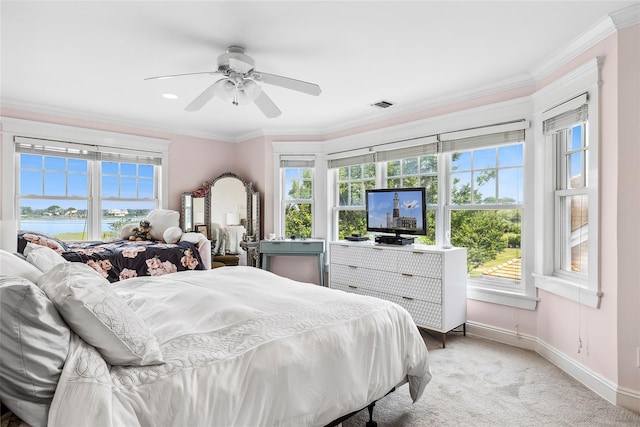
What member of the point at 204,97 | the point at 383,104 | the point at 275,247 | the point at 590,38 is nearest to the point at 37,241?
the point at 204,97

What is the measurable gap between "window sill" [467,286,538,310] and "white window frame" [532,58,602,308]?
207 millimetres

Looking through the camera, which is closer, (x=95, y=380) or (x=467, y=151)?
(x=95, y=380)

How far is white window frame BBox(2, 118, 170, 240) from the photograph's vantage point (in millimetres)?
4098

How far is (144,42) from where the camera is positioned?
2.66m

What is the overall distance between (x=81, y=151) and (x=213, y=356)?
4.45 metres

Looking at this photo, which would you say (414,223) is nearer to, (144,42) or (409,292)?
(409,292)

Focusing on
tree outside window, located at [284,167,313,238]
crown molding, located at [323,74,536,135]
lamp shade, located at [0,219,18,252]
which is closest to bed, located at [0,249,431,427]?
lamp shade, located at [0,219,18,252]

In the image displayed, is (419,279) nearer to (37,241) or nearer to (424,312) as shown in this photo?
(424,312)

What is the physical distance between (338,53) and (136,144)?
346 cm

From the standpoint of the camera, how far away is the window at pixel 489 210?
11.6ft

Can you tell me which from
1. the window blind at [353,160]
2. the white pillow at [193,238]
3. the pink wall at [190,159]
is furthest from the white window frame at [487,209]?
the pink wall at [190,159]

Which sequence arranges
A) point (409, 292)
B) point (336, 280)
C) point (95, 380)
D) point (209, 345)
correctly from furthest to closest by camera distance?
point (336, 280), point (409, 292), point (209, 345), point (95, 380)

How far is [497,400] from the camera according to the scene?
2.37m

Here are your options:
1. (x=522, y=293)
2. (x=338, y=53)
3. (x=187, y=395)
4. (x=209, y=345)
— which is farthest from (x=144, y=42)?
(x=522, y=293)
